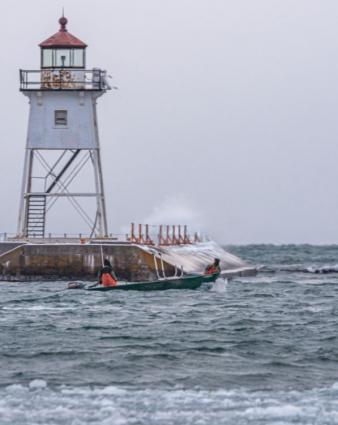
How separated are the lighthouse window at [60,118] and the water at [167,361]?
17.8 m

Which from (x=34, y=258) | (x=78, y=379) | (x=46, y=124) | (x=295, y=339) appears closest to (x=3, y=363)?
(x=78, y=379)

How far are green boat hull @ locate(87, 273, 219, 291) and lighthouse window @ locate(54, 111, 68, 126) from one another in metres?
13.3

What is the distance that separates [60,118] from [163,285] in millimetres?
14864

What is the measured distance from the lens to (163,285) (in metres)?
47.0

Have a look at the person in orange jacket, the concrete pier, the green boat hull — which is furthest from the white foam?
the concrete pier

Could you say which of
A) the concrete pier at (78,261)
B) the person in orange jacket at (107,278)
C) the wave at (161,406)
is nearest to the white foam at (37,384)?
the wave at (161,406)

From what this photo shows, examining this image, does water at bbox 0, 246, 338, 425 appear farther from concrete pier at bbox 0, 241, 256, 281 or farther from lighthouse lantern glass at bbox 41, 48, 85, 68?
lighthouse lantern glass at bbox 41, 48, 85, 68

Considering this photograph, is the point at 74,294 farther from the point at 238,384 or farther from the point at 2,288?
the point at 238,384

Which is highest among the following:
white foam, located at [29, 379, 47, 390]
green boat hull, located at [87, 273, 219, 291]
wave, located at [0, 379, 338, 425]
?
green boat hull, located at [87, 273, 219, 291]

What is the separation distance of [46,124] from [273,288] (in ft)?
47.3

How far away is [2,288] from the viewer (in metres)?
48.3

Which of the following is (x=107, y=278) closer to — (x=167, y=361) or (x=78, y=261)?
(x=78, y=261)

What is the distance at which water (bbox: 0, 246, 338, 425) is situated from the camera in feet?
69.4

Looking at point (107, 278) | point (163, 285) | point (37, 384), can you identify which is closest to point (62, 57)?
point (163, 285)
